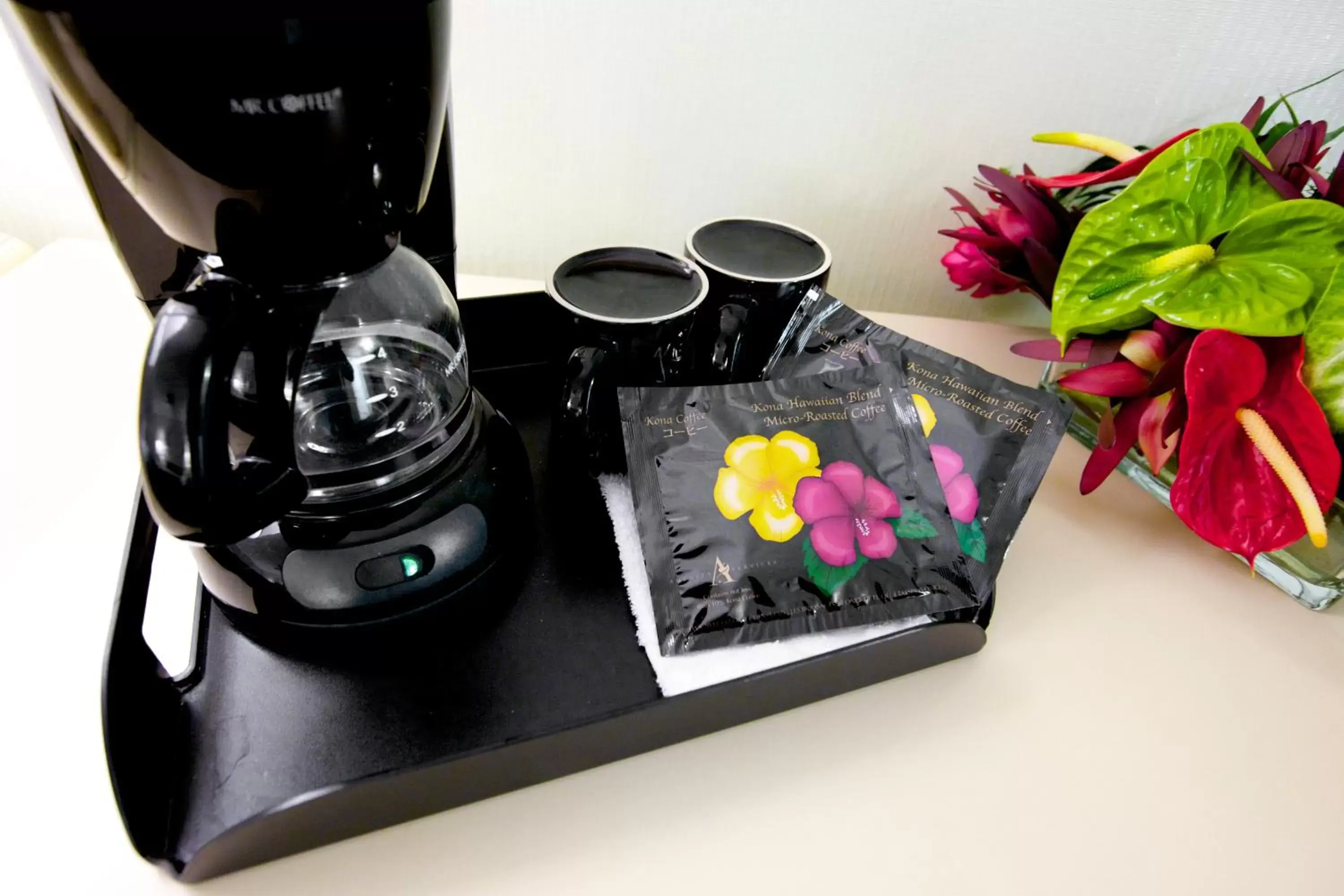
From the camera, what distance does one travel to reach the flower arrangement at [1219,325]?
48 centimetres

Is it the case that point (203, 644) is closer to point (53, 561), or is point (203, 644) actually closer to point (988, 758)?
point (53, 561)

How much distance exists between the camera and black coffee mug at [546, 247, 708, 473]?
1.58 feet

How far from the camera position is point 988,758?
43 cm

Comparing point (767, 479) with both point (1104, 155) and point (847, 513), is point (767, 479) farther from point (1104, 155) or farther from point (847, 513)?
point (1104, 155)

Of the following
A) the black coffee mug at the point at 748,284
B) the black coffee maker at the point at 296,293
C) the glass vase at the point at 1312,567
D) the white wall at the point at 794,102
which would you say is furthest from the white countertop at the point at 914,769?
the white wall at the point at 794,102

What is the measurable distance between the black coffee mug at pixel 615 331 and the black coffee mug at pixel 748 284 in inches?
1.1

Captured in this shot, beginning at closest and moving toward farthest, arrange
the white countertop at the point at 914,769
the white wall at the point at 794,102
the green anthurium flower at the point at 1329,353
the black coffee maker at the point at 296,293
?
the black coffee maker at the point at 296,293
the white countertop at the point at 914,769
the green anthurium flower at the point at 1329,353
the white wall at the point at 794,102

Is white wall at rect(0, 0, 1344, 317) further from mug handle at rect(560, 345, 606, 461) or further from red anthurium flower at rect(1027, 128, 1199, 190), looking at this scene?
mug handle at rect(560, 345, 606, 461)

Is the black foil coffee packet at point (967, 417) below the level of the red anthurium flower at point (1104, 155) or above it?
below

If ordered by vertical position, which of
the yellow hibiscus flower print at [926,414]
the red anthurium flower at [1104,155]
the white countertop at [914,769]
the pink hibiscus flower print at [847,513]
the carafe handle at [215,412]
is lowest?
the white countertop at [914,769]

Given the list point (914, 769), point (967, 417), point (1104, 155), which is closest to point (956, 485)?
point (967, 417)

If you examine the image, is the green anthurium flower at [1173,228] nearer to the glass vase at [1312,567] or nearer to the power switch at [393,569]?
the glass vase at [1312,567]

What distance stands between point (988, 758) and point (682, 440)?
245 millimetres

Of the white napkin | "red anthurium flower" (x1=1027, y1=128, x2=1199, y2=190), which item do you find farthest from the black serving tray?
"red anthurium flower" (x1=1027, y1=128, x2=1199, y2=190)
